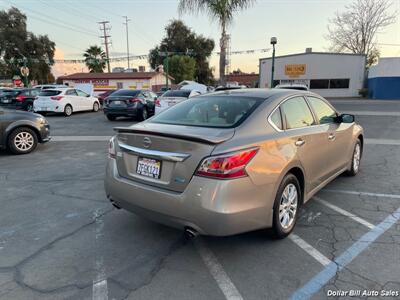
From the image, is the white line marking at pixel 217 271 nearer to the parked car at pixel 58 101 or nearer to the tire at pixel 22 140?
the tire at pixel 22 140

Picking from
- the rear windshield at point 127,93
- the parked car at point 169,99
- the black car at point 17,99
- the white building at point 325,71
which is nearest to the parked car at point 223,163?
the parked car at point 169,99

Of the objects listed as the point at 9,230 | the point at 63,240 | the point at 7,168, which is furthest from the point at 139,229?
the point at 7,168

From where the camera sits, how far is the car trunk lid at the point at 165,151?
2807 millimetres

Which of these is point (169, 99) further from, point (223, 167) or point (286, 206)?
point (223, 167)

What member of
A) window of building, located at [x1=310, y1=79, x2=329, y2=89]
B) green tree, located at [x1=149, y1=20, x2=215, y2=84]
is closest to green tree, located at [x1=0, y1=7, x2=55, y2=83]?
→ green tree, located at [x1=149, y1=20, x2=215, y2=84]

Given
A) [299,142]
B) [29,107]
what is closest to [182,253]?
[299,142]

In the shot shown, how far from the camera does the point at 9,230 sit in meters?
3.72

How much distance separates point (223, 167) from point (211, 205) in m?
0.34

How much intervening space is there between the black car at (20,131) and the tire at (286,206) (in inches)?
277

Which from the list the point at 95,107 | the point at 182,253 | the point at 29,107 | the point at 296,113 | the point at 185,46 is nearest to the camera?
the point at 182,253

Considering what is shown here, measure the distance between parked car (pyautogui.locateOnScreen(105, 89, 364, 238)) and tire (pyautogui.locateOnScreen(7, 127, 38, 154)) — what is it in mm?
5445

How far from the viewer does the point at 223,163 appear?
2.71 m

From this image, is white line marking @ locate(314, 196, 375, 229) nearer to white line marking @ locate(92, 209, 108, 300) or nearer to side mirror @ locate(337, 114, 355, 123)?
side mirror @ locate(337, 114, 355, 123)

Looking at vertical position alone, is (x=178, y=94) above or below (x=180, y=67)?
below
